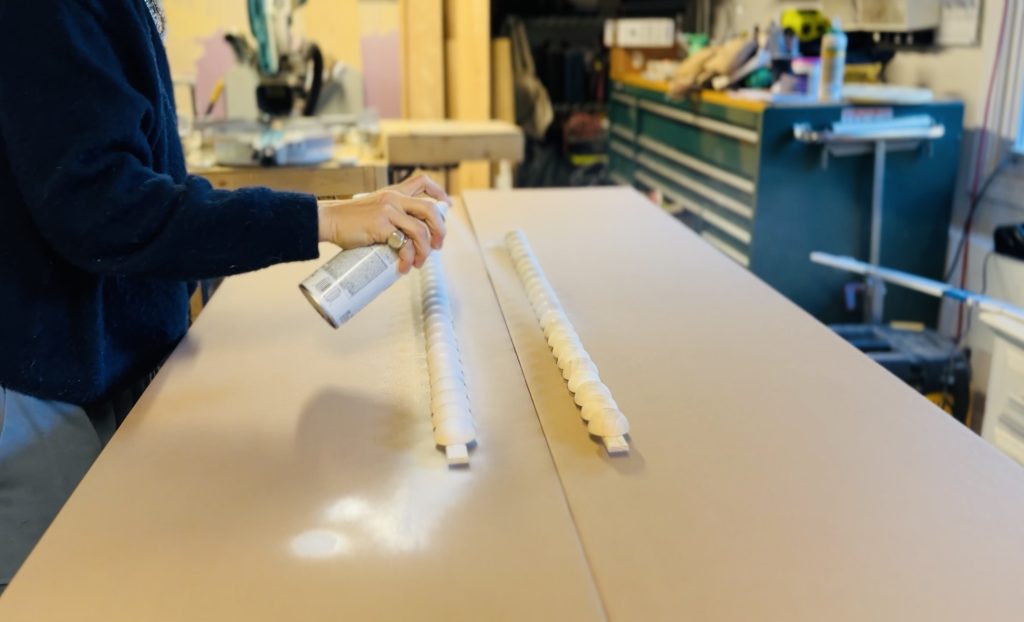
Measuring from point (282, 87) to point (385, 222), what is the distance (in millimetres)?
1650

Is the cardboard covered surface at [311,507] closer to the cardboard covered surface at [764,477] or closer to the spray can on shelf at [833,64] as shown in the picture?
the cardboard covered surface at [764,477]

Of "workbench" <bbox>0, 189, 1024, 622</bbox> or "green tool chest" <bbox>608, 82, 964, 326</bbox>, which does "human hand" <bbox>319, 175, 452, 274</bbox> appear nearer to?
"workbench" <bbox>0, 189, 1024, 622</bbox>

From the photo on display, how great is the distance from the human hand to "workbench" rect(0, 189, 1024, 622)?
171 mm

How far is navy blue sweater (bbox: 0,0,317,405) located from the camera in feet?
2.77

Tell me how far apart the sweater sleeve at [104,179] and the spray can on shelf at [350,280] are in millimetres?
51

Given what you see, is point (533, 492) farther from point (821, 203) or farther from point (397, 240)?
point (821, 203)

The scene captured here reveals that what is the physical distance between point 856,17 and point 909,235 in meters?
0.73

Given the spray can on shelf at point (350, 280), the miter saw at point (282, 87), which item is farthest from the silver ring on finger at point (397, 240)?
the miter saw at point (282, 87)

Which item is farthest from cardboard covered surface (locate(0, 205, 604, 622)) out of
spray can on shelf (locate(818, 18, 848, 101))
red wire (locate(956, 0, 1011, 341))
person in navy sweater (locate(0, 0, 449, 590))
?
red wire (locate(956, 0, 1011, 341))

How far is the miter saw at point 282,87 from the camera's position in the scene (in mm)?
2375

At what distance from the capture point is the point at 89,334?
100cm

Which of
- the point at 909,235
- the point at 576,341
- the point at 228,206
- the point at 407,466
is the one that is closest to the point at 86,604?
the point at 407,466

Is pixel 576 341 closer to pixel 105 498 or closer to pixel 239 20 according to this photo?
pixel 105 498

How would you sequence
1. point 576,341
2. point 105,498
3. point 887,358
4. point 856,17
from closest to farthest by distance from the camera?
1. point 105,498
2. point 576,341
3. point 887,358
4. point 856,17
